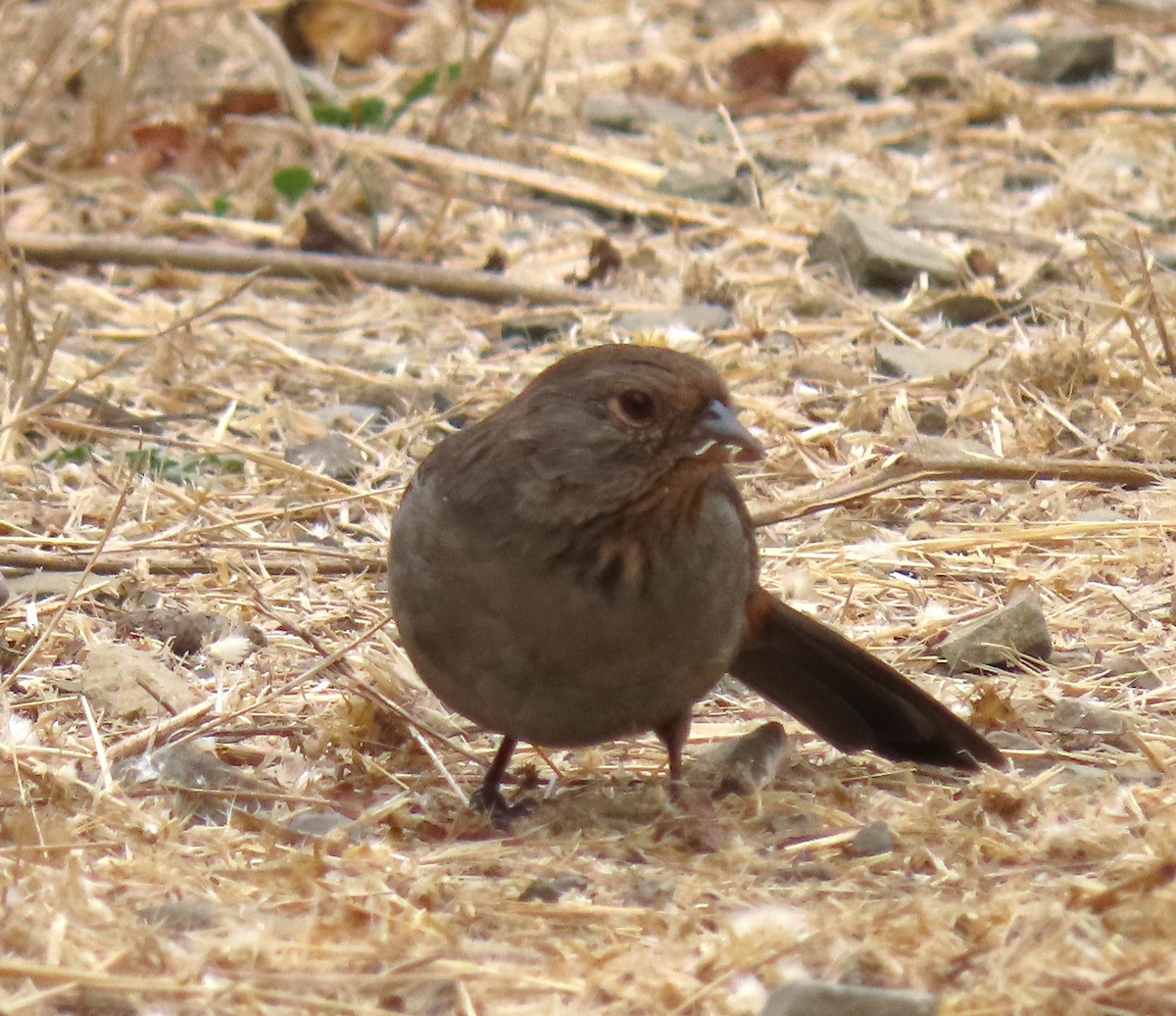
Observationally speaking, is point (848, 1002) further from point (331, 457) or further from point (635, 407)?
point (331, 457)

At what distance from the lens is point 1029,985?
2.91 metres

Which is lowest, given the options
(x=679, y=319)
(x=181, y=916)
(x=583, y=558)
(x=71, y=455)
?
(x=71, y=455)

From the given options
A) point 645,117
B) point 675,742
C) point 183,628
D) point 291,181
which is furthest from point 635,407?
point 645,117

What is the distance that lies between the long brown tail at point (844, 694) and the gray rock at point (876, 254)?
275 centimetres

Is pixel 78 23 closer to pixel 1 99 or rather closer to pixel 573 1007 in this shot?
pixel 1 99

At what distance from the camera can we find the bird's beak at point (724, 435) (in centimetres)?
375

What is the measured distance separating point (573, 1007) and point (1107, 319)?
4.11m

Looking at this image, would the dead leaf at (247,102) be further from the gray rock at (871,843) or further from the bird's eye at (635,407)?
the gray rock at (871,843)

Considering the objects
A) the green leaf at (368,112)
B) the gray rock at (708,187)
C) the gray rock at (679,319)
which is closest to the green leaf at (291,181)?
the green leaf at (368,112)

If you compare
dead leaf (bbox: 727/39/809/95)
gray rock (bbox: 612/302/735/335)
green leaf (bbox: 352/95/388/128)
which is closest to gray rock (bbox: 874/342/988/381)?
gray rock (bbox: 612/302/735/335)

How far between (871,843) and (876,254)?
359 cm

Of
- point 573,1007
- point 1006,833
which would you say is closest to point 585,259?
point 1006,833

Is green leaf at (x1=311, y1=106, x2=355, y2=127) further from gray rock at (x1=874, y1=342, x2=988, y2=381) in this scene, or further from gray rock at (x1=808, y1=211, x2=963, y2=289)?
gray rock at (x1=874, y1=342, x2=988, y2=381)

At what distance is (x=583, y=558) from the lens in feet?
12.4
